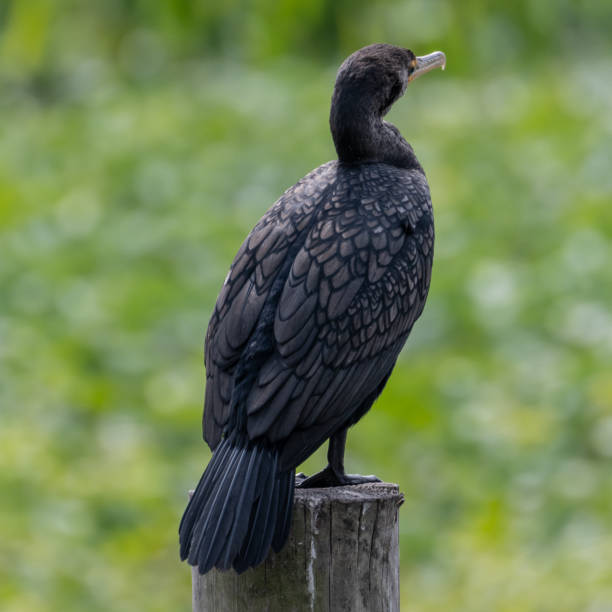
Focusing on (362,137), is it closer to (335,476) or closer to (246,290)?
(246,290)

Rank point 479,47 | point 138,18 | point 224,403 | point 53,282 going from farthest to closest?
point 53,282
point 138,18
point 479,47
point 224,403

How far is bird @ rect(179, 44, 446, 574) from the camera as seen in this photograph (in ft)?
9.65

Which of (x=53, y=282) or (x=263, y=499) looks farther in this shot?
(x=53, y=282)

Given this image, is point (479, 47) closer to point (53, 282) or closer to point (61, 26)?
point (61, 26)

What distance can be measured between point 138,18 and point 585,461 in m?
3.65

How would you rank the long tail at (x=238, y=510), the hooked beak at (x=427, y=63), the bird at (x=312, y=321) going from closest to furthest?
the long tail at (x=238, y=510) < the bird at (x=312, y=321) < the hooked beak at (x=427, y=63)

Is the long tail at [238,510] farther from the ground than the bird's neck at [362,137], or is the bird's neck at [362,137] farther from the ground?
the bird's neck at [362,137]

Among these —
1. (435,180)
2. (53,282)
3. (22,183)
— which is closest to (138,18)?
(53,282)

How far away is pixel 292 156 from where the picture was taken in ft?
37.6

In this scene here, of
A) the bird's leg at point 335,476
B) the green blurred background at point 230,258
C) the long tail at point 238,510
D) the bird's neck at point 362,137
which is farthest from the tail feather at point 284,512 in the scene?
the green blurred background at point 230,258

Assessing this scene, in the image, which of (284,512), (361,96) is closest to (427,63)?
(361,96)

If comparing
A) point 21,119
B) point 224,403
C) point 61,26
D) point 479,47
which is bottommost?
point 224,403

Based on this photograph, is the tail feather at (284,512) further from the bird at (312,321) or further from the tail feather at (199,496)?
the tail feather at (199,496)

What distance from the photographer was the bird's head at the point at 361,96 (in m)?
3.57
